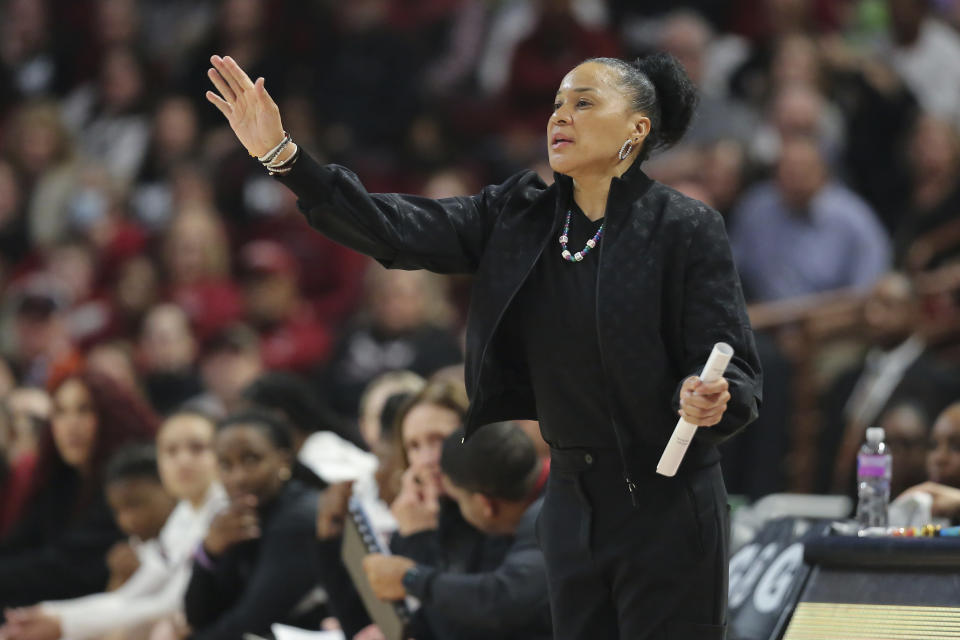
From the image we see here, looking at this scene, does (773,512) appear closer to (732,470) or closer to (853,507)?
(853,507)

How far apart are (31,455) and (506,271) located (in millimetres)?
4874

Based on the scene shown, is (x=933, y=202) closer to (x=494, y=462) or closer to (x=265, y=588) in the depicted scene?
(x=265, y=588)

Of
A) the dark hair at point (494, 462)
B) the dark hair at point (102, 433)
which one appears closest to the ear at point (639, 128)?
the dark hair at point (494, 462)

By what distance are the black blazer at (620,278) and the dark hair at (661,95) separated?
109 millimetres

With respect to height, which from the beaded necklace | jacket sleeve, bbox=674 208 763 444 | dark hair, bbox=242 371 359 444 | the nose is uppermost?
the nose

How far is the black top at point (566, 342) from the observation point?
9.84ft

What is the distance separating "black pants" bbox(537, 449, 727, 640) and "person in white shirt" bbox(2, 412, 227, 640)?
252 centimetres

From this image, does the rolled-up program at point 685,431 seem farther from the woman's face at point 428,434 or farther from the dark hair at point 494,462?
the woman's face at point 428,434

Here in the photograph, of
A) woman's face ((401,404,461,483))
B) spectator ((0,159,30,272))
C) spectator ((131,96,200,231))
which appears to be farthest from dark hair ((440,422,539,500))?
spectator ((0,159,30,272))

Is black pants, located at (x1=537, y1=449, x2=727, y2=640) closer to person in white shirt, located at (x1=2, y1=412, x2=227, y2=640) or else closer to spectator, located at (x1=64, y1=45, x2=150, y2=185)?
person in white shirt, located at (x1=2, y1=412, x2=227, y2=640)

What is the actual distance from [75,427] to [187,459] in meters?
1.07

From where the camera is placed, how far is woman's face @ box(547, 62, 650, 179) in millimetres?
3059

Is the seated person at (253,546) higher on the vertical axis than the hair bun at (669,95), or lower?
lower

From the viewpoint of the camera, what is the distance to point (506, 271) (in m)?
3.08
